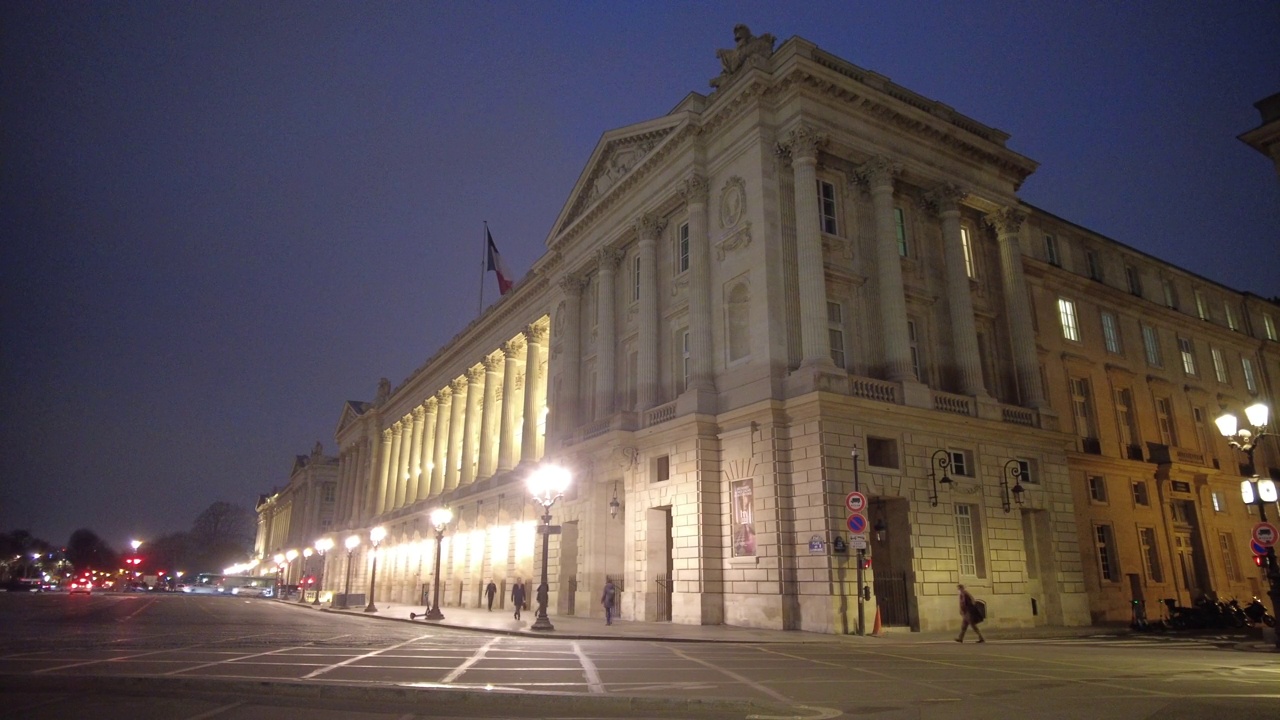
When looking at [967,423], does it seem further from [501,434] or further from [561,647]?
[501,434]

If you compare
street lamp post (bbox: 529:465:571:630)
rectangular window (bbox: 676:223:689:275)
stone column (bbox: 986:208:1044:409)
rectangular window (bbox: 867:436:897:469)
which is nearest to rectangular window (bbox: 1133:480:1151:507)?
stone column (bbox: 986:208:1044:409)

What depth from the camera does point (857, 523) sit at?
23391 millimetres

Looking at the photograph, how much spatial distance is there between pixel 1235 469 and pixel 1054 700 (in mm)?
44248

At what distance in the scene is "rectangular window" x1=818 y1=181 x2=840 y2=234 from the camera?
105 ft

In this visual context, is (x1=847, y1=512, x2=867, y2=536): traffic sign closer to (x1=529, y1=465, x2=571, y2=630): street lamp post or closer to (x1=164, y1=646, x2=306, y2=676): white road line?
(x1=529, y1=465, x2=571, y2=630): street lamp post

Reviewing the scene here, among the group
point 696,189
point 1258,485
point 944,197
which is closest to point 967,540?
point 1258,485

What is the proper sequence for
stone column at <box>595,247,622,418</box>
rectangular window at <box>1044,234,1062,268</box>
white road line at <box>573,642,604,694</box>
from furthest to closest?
rectangular window at <box>1044,234,1062,268</box>
stone column at <box>595,247,622,418</box>
white road line at <box>573,642,604,694</box>

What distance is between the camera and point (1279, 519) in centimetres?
4275

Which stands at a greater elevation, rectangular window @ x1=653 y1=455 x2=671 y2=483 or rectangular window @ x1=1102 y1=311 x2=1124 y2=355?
rectangular window @ x1=1102 y1=311 x2=1124 y2=355

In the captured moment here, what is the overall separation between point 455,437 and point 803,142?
44.9 metres

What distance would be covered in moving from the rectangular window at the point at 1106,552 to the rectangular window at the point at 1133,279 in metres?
16.3

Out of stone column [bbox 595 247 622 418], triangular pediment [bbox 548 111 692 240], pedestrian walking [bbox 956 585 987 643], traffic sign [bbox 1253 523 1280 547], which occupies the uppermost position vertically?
triangular pediment [bbox 548 111 692 240]

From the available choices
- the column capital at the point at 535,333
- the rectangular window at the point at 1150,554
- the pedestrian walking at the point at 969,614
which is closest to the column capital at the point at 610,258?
the column capital at the point at 535,333

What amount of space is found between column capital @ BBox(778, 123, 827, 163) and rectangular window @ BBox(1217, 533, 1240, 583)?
30.9 m
